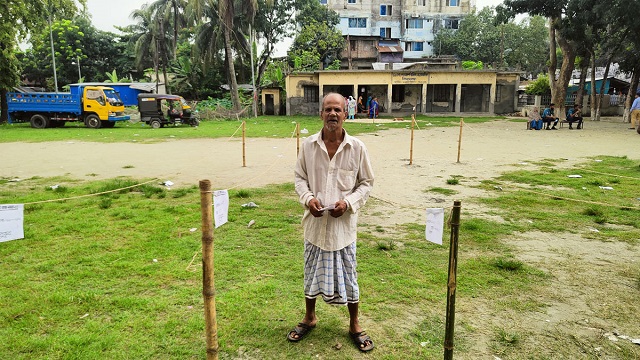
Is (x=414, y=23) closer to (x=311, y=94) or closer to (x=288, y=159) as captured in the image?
(x=311, y=94)

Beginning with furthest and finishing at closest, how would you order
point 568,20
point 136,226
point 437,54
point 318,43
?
point 437,54 < point 318,43 < point 568,20 < point 136,226

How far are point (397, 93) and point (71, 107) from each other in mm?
21993

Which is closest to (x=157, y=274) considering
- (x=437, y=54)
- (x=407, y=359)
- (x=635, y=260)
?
(x=407, y=359)

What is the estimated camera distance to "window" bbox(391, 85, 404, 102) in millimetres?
32562

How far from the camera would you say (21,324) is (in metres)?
2.98

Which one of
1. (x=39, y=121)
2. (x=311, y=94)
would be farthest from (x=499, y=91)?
(x=39, y=121)

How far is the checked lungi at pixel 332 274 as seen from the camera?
2.83m

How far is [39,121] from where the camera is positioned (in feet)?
70.8

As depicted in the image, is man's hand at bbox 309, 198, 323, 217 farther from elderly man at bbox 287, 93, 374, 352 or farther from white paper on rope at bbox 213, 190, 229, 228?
white paper on rope at bbox 213, 190, 229, 228

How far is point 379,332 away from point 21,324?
253 cm

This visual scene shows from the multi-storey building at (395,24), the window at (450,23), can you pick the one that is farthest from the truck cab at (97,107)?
the window at (450,23)

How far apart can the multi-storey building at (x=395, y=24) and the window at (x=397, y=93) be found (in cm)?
1120

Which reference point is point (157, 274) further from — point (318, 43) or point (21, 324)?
point (318, 43)

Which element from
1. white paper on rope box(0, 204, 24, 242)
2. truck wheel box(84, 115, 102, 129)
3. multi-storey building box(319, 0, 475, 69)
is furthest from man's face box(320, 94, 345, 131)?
multi-storey building box(319, 0, 475, 69)
